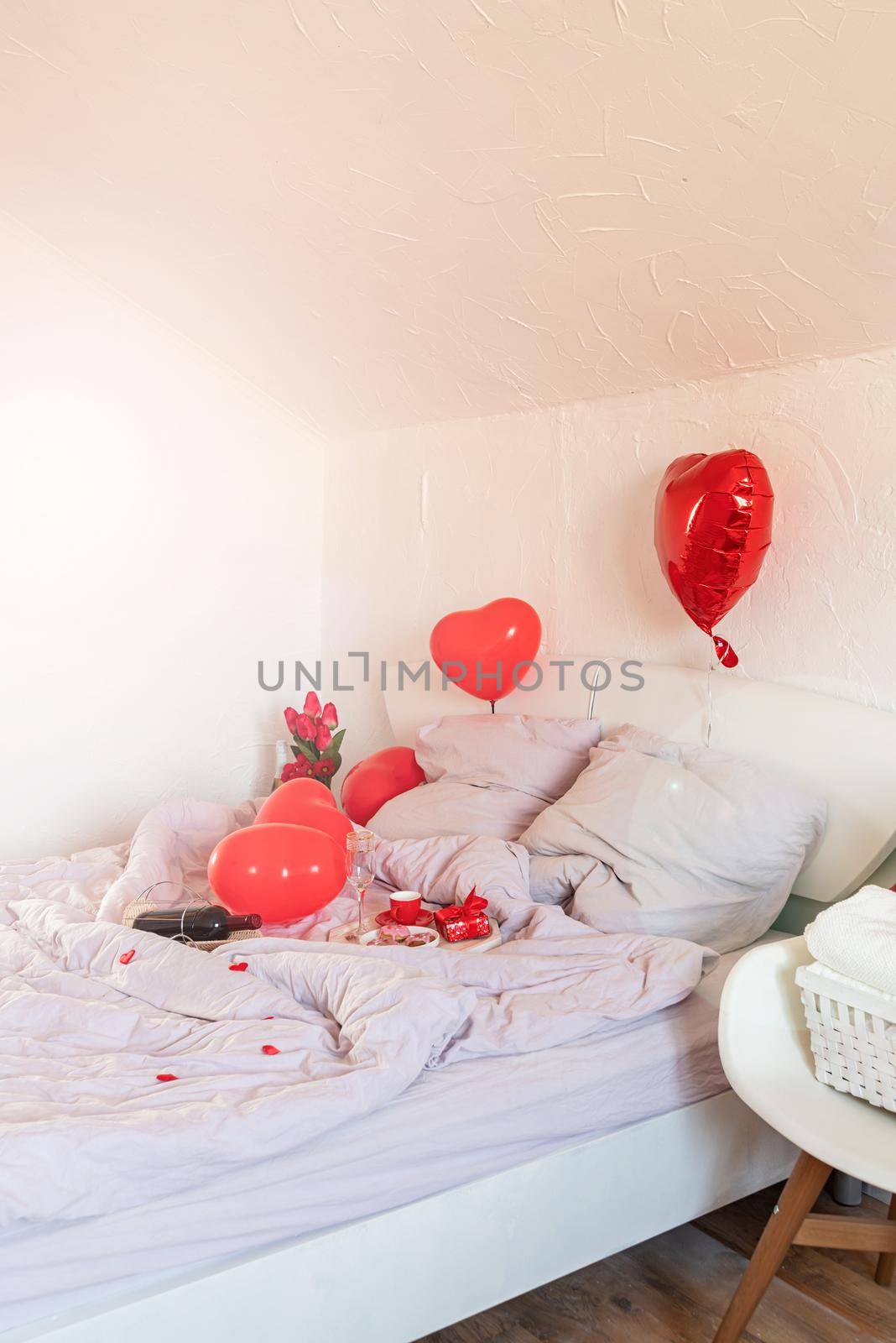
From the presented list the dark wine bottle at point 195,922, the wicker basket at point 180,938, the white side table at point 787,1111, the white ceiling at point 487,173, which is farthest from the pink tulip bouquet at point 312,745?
the white side table at point 787,1111

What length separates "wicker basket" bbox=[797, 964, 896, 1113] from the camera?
133cm

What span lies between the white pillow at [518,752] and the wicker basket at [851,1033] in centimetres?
97

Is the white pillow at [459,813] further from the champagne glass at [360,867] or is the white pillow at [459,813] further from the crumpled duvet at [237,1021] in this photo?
the champagne glass at [360,867]

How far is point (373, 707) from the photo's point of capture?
11.1 feet

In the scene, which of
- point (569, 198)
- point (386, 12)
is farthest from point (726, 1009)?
point (386, 12)

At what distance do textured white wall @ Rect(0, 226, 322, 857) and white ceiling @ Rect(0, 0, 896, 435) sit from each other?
305 millimetres

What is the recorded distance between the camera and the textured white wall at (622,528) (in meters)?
2.07

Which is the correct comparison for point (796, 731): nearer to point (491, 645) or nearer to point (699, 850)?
point (699, 850)

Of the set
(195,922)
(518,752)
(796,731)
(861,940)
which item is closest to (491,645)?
(518,752)

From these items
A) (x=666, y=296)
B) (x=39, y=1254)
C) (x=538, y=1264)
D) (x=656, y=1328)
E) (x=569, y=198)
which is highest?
(x=569, y=198)

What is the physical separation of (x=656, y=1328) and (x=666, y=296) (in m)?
1.80

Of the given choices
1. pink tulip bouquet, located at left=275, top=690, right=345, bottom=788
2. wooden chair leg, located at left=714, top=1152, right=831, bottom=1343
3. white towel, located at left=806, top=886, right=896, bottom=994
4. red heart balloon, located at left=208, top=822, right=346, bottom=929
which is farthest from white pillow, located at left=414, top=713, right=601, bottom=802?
wooden chair leg, located at left=714, top=1152, right=831, bottom=1343

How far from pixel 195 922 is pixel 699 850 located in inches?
35.7

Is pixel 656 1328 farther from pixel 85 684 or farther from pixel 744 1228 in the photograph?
pixel 85 684
